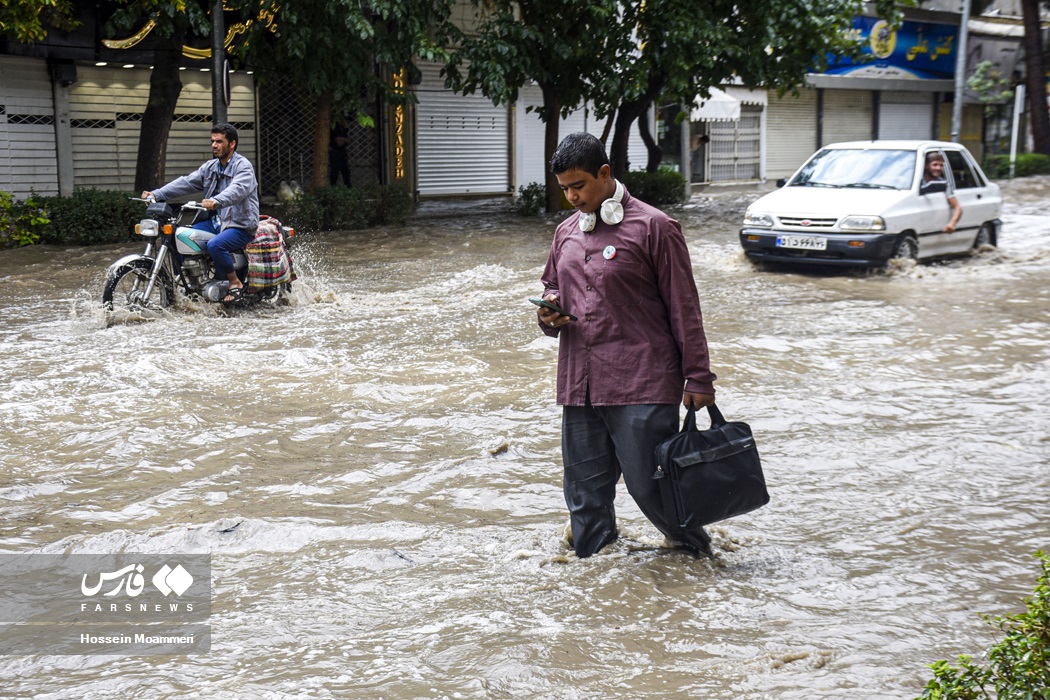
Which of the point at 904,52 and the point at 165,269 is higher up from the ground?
the point at 904,52

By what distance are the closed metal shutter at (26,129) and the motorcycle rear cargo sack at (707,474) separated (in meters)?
14.8

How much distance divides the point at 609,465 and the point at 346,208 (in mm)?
13629

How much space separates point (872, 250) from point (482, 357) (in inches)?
231

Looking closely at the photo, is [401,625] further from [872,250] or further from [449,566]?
[872,250]

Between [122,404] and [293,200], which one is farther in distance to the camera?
[293,200]

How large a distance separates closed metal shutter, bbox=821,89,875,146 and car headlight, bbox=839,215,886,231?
900 inches

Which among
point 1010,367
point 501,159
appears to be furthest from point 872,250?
point 501,159

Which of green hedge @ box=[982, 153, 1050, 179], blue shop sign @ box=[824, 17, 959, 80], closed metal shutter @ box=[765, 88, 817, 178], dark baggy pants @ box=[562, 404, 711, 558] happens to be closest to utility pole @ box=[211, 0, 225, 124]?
dark baggy pants @ box=[562, 404, 711, 558]

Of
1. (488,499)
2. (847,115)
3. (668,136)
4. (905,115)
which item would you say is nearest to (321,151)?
(488,499)

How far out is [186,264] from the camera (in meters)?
10.1

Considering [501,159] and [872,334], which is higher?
[501,159]

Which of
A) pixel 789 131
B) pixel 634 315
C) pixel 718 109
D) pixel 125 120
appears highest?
pixel 718 109

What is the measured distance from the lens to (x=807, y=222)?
13.0 m

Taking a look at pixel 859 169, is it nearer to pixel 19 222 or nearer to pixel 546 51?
pixel 546 51
